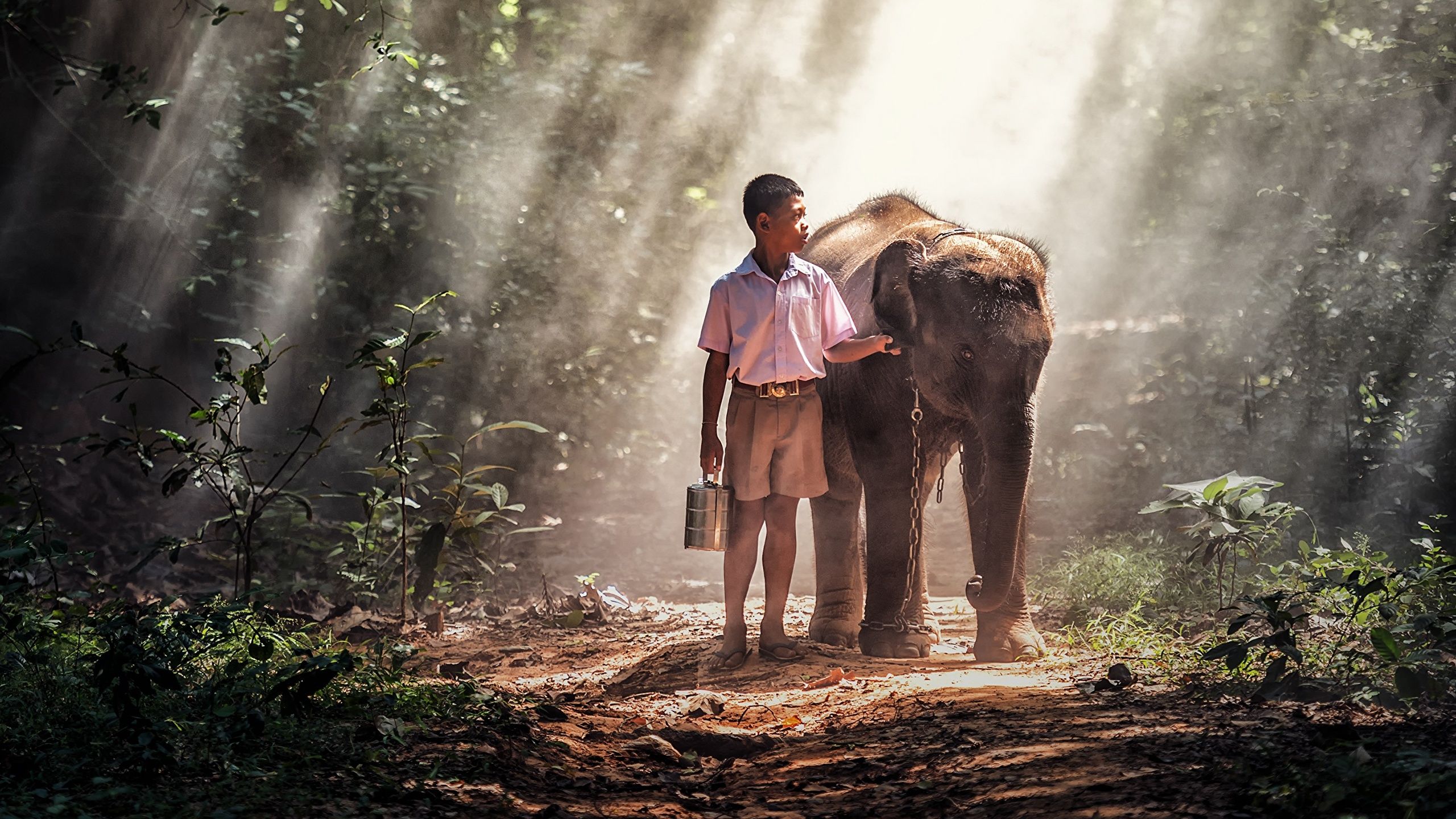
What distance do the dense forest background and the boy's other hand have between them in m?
2.19

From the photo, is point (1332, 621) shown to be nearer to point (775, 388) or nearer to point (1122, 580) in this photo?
point (1122, 580)

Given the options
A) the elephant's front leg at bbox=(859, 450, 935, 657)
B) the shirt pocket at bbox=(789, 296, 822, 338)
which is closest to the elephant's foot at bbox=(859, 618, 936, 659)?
the elephant's front leg at bbox=(859, 450, 935, 657)

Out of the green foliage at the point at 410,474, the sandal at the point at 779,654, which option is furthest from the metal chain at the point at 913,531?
the green foliage at the point at 410,474

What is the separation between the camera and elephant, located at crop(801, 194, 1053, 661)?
5.74m

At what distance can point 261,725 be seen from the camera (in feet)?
11.4

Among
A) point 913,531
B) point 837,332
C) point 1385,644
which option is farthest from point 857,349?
point 1385,644

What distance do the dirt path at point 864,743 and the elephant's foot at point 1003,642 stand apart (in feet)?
0.36

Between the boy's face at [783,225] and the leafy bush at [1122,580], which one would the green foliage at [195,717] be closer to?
the boy's face at [783,225]

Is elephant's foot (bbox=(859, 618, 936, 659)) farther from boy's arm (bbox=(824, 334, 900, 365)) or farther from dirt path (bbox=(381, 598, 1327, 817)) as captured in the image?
boy's arm (bbox=(824, 334, 900, 365))

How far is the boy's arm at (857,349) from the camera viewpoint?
18.1 ft

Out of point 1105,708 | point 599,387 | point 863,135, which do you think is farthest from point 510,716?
point 863,135

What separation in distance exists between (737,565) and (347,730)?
2279 mm

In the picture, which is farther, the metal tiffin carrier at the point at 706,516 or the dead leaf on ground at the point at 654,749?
the metal tiffin carrier at the point at 706,516

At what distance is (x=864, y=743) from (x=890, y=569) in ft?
6.37
